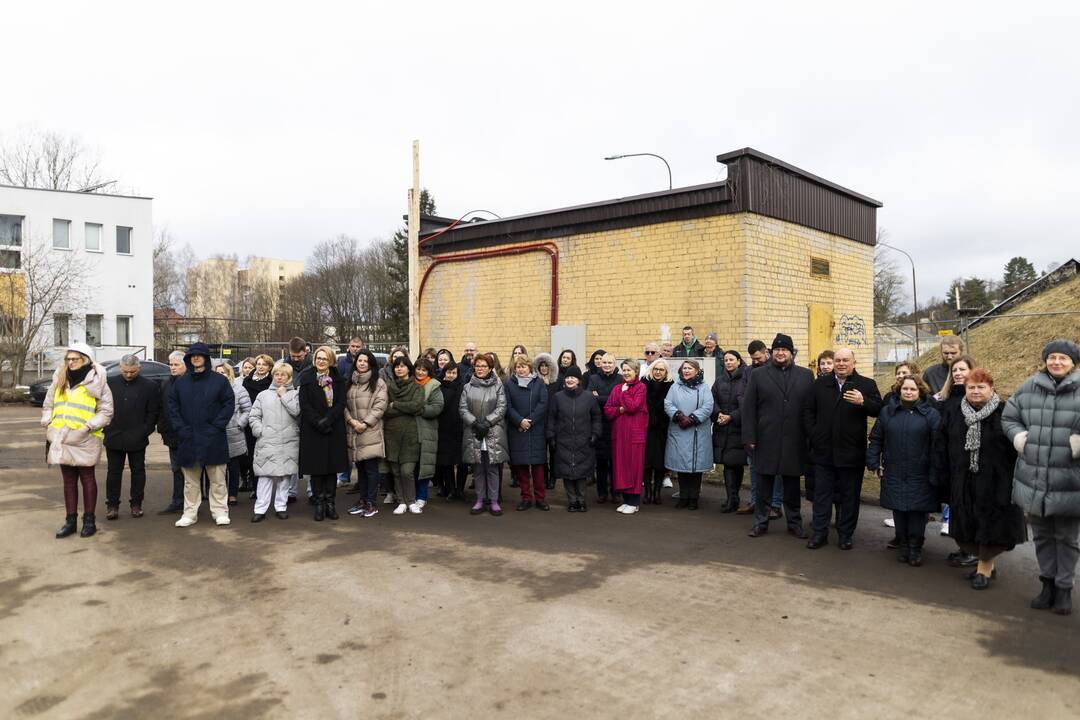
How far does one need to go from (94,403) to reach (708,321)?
9.06 metres

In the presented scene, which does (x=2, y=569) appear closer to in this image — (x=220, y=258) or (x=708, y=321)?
(x=708, y=321)

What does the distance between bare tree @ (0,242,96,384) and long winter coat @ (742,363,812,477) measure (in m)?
25.9

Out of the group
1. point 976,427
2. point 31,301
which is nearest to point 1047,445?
point 976,427

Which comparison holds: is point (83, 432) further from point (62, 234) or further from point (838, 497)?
point (62, 234)

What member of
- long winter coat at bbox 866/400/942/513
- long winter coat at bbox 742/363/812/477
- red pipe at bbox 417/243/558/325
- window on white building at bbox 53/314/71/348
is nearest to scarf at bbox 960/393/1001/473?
long winter coat at bbox 866/400/942/513

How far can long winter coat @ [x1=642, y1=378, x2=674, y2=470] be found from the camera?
28.5ft

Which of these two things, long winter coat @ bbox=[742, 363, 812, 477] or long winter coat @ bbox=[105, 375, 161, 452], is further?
long winter coat @ bbox=[105, 375, 161, 452]

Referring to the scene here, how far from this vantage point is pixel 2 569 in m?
6.04

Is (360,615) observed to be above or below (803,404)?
below

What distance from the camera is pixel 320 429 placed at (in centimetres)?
779

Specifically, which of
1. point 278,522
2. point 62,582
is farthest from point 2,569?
point 278,522

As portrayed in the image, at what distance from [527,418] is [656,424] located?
1.52 metres

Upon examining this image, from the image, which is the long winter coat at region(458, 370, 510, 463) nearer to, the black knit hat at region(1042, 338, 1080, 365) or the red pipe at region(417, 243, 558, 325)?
the black knit hat at region(1042, 338, 1080, 365)

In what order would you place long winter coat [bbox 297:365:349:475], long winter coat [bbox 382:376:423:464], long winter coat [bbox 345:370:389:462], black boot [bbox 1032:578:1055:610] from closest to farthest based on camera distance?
black boot [bbox 1032:578:1055:610] → long winter coat [bbox 297:365:349:475] → long winter coat [bbox 345:370:389:462] → long winter coat [bbox 382:376:423:464]
